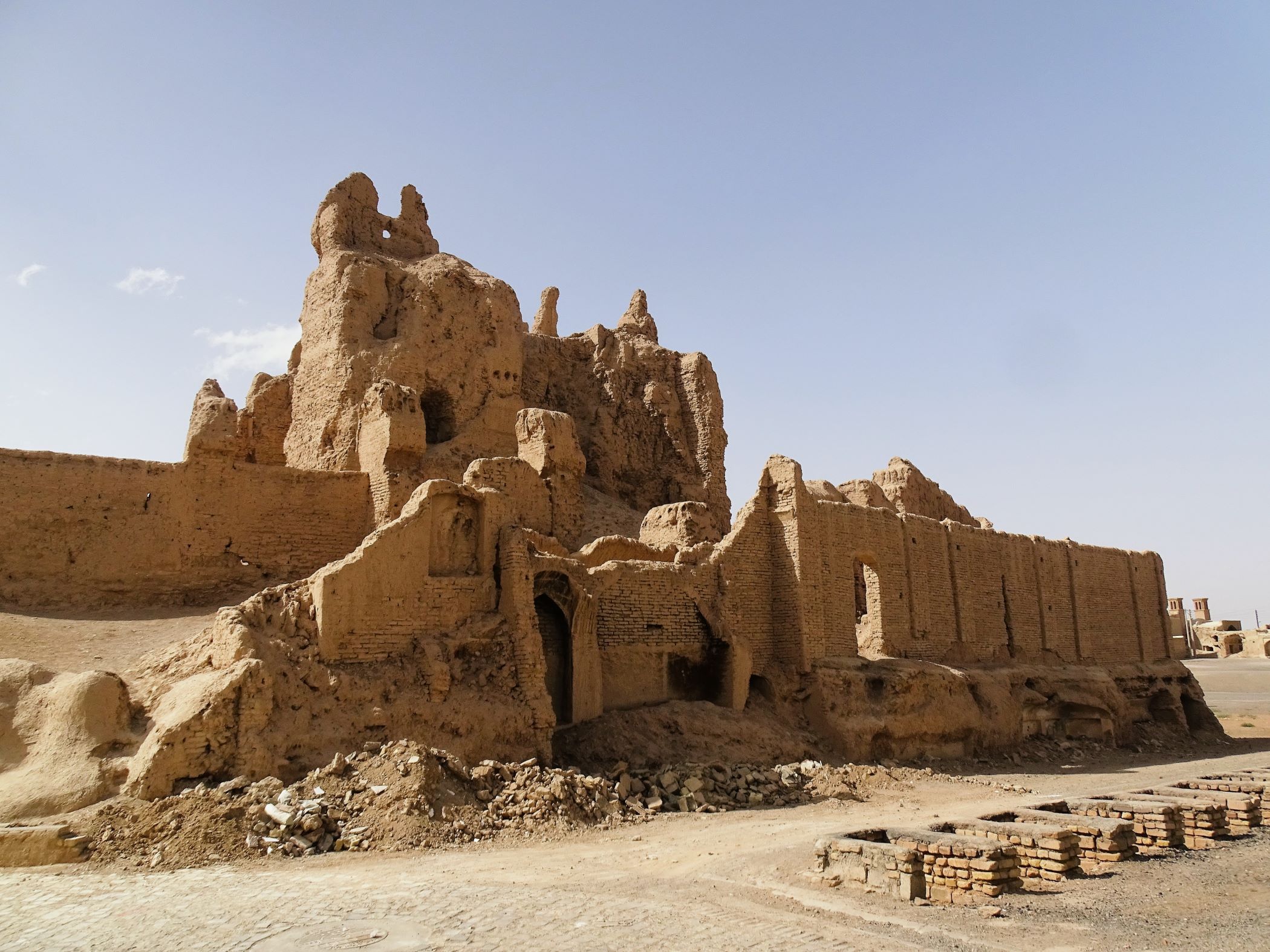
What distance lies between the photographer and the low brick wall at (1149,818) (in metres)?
10.5

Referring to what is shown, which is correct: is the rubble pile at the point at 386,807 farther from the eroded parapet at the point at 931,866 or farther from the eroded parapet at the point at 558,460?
the eroded parapet at the point at 558,460

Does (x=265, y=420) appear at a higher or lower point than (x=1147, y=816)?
higher

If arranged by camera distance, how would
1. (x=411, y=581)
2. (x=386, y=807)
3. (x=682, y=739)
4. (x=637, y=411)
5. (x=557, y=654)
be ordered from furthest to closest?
(x=637, y=411) → (x=557, y=654) → (x=682, y=739) → (x=411, y=581) → (x=386, y=807)

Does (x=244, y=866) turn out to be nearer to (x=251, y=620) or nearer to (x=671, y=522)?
(x=251, y=620)

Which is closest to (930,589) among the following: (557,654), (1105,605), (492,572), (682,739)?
→ (1105,605)

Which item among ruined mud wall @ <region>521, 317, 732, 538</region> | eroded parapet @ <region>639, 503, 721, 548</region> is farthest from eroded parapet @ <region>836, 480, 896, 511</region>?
eroded parapet @ <region>639, 503, 721, 548</region>

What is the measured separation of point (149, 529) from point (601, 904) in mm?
10580

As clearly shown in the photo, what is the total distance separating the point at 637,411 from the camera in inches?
1117

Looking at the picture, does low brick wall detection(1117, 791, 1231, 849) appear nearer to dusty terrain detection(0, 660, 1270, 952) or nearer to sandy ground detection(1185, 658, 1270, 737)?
dusty terrain detection(0, 660, 1270, 952)

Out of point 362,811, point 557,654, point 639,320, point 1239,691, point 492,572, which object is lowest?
point 362,811

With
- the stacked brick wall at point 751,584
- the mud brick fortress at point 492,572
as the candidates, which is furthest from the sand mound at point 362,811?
the stacked brick wall at point 751,584

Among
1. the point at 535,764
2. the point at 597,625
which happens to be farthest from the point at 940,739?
the point at 535,764

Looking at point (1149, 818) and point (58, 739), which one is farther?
point (1149, 818)

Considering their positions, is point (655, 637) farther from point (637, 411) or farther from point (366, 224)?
point (366, 224)
